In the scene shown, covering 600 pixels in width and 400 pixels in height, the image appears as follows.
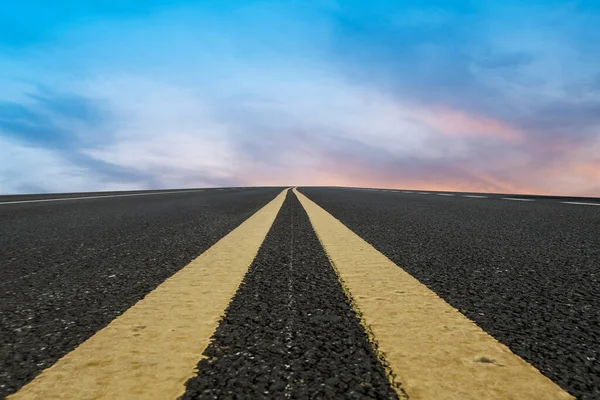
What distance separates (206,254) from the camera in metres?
2.74

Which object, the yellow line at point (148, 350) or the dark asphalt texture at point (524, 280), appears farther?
the dark asphalt texture at point (524, 280)

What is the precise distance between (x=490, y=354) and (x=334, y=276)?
1.00 meters

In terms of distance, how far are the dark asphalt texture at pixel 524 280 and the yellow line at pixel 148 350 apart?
0.87 meters

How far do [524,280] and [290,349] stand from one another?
140cm

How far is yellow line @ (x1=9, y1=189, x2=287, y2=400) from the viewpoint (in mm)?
976

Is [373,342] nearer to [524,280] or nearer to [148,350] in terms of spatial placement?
[148,350]

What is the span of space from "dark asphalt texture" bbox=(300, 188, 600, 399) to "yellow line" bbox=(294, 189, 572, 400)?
2.4 inches

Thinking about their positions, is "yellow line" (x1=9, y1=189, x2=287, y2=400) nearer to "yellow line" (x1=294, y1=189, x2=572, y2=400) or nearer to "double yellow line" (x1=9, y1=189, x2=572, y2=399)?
"double yellow line" (x1=9, y1=189, x2=572, y2=399)

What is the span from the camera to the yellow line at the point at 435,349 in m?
0.97

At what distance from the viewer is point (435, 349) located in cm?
119

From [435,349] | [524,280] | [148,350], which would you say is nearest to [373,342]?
[435,349]

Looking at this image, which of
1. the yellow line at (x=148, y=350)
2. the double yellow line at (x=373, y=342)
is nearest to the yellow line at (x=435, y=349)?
the double yellow line at (x=373, y=342)

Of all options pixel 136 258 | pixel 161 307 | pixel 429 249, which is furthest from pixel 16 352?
pixel 429 249

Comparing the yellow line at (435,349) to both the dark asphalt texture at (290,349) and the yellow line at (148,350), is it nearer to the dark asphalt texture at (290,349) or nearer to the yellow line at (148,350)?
the dark asphalt texture at (290,349)
